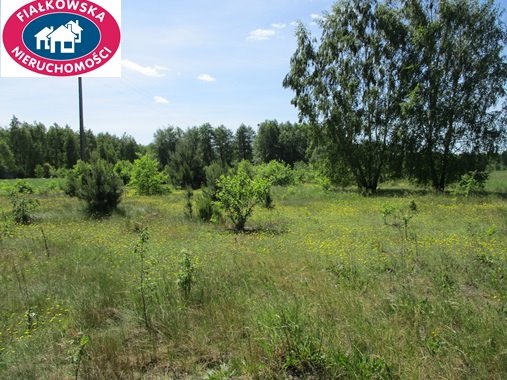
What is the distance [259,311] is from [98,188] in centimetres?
1325

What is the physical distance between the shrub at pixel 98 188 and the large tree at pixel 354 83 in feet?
50.4

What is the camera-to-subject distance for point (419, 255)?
693cm

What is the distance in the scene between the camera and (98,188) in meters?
15.5

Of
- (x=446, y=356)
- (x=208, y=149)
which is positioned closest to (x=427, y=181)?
(x=446, y=356)

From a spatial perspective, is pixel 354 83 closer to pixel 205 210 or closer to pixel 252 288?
pixel 205 210

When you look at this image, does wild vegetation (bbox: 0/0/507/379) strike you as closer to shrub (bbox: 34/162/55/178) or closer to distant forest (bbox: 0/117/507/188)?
distant forest (bbox: 0/117/507/188)

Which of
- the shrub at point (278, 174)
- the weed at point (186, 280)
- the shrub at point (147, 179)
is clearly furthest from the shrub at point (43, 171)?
the weed at point (186, 280)

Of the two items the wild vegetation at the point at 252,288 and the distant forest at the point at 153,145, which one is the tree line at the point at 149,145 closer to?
the distant forest at the point at 153,145

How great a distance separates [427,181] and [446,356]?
83.7 ft

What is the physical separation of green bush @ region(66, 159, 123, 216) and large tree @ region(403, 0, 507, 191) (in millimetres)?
18140

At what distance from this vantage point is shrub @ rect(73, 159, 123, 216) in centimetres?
1550

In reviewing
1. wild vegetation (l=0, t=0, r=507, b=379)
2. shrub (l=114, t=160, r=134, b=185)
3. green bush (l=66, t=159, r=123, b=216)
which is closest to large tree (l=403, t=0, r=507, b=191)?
wild vegetation (l=0, t=0, r=507, b=379)

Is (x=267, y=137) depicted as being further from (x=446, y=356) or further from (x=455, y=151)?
(x=446, y=356)

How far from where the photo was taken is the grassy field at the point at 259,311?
335 cm
